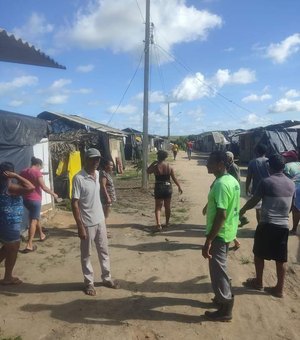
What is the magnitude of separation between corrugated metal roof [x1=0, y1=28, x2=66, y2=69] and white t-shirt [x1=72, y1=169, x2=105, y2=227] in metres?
1.40

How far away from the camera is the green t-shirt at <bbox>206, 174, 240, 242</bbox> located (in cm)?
436

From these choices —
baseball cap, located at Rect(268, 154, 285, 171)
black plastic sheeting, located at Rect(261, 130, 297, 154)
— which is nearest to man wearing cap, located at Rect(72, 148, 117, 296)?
baseball cap, located at Rect(268, 154, 285, 171)

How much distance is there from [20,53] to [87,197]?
189cm

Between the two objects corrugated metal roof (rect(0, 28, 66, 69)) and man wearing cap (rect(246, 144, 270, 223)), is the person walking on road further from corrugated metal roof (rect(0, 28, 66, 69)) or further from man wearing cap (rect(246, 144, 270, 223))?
man wearing cap (rect(246, 144, 270, 223))

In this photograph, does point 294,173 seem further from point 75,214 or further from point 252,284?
point 75,214

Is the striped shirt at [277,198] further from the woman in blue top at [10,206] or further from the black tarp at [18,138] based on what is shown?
the black tarp at [18,138]

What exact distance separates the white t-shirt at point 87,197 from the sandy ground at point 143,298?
1.00m

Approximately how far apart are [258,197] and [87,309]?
8.29ft

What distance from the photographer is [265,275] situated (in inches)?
237

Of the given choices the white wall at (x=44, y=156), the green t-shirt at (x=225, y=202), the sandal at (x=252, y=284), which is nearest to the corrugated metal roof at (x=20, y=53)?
the green t-shirt at (x=225, y=202)

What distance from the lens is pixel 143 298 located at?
5.22 meters

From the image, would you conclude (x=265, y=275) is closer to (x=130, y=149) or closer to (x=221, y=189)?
(x=221, y=189)

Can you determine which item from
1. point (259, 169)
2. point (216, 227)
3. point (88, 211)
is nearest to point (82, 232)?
point (88, 211)

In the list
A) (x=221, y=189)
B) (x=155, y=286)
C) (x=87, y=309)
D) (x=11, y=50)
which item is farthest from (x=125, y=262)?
(x=11, y=50)
